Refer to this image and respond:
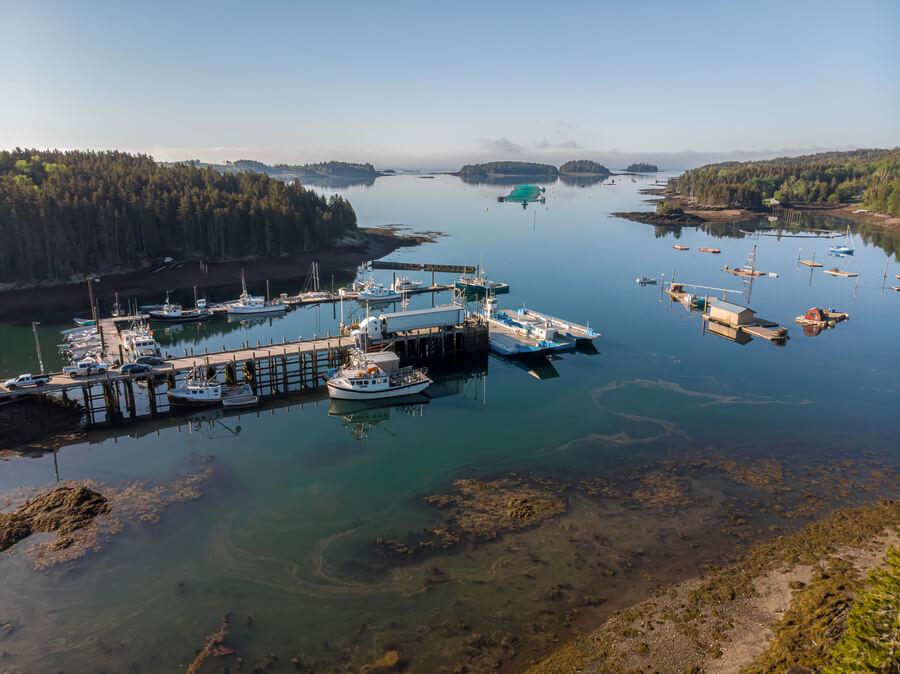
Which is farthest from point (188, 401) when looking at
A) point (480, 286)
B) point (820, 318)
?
point (820, 318)

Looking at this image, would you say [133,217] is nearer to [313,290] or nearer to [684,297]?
[313,290]

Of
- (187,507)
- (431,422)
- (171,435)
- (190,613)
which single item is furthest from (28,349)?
(190,613)

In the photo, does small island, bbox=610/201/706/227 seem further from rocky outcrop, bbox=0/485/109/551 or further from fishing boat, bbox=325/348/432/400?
rocky outcrop, bbox=0/485/109/551

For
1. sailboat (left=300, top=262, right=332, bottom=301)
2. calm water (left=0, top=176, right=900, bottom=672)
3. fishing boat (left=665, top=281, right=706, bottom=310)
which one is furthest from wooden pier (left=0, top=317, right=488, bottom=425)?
fishing boat (left=665, top=281, right=706, bottom=310)

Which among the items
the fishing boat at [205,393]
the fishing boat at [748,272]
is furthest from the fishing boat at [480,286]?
the fishing boat at [205,393]

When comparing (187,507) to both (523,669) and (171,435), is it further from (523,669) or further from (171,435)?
(523,669)

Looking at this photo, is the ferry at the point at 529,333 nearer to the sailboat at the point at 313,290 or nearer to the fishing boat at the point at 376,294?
the fishing boat at the point at 376,294
